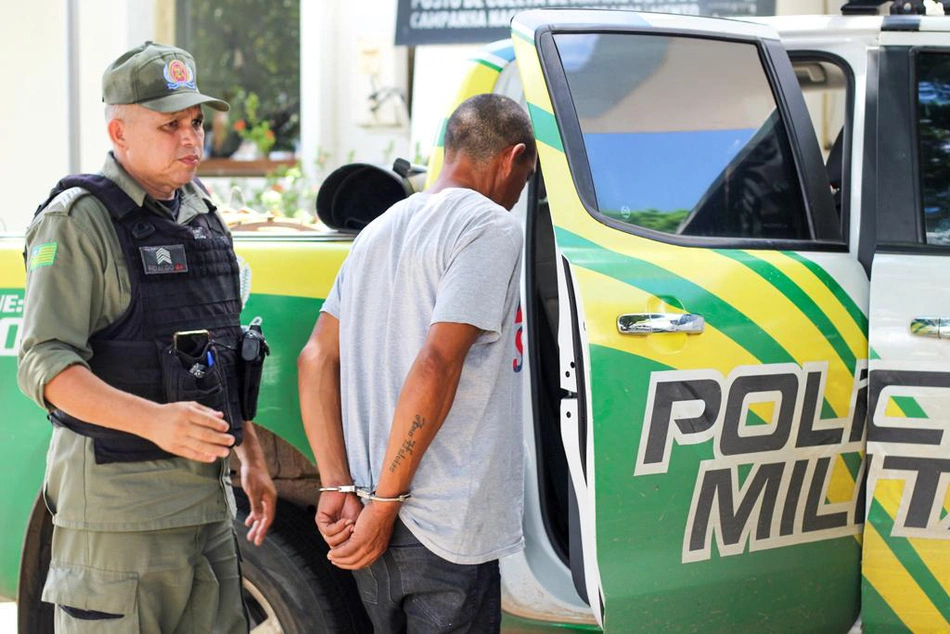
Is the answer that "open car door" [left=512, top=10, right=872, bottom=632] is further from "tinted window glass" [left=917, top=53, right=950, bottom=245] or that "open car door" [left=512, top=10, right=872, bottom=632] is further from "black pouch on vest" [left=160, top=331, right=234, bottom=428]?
"black pouch on vest" [left=160, top=331, right=234, bottom=428]

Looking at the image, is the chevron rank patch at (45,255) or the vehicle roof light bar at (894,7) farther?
the vehicle roof light bar at (894,7)

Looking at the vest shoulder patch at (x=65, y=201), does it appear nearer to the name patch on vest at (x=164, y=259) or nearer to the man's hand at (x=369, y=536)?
the name patch on vest at (x=164, y=259)

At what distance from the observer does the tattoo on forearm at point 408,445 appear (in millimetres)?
2229

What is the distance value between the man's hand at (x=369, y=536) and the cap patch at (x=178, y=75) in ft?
3.17

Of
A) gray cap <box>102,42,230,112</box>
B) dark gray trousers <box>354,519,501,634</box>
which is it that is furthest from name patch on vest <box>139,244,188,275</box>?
dark gray trousers <box>354,519,501,634</box>

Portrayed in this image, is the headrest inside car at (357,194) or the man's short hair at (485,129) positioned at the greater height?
the man's short hair at (485,129)

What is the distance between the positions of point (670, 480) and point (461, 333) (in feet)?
1.98

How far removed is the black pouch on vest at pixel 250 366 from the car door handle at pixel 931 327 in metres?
1.44

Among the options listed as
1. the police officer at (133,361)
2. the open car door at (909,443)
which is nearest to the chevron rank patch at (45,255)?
the police officer at (133,361)

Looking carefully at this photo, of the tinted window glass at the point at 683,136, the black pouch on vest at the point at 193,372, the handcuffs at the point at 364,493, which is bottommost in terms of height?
the handcuffs at the point at 364,493

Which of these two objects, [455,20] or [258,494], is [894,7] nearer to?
[258,494]

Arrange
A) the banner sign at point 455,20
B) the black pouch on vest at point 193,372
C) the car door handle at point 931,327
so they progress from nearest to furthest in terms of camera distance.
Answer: the black pouch on vest at point 193,372, the car door handle at point 931,327, the banner sign at point 455,20

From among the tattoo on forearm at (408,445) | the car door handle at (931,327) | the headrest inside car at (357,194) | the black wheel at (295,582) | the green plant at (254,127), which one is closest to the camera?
the tattoo on forearm at (408,445)

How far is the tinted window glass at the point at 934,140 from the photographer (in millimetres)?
2752
